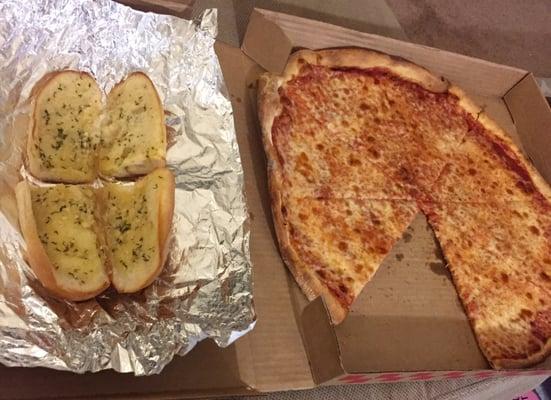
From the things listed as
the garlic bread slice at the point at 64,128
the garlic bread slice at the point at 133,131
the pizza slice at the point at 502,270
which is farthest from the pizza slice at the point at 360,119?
the garlic bread slice at the point at 64,128

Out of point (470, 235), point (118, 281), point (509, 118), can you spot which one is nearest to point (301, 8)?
point (509, 118)

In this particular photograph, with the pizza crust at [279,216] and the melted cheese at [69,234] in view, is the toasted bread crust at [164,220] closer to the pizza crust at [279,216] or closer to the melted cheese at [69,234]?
the melted cheese at [69,234]

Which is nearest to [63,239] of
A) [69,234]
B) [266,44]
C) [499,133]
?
[69,234]

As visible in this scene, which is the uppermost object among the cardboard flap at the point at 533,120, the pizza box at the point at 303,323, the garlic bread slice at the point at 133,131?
the cardboard flap at the point at 533,120

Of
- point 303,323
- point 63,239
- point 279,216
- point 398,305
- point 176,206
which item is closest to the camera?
point 63,239

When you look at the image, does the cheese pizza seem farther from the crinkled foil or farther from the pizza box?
the crinkled foil

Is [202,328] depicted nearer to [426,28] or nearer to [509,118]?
[509,118]

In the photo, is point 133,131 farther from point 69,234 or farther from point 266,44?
point 266,44
